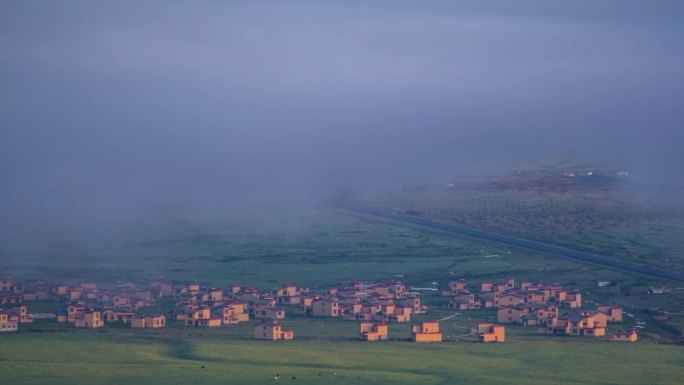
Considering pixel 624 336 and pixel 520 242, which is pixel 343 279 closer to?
pixel 520 242

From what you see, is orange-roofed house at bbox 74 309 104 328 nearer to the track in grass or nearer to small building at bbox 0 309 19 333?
small building at bbox 0 309 19 333

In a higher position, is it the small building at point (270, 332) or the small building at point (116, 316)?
the small building at point (116, 316)

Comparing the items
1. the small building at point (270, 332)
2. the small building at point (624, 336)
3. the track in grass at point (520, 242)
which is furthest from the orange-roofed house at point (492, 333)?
the track in grass at point (520, 242)

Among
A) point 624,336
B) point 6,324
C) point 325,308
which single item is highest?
point 325,308

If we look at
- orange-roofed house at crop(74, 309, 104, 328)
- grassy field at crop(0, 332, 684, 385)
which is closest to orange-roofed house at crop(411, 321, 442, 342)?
grassy field at crop(0, 332, 684, 385)

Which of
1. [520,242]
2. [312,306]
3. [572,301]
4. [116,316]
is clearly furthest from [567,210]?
[116,316]

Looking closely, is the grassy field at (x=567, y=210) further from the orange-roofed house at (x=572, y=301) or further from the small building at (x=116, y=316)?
the small building at (x=116, y=316)

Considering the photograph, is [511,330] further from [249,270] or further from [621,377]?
[249,270]
